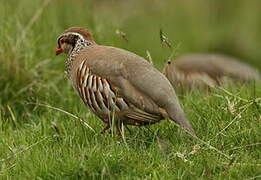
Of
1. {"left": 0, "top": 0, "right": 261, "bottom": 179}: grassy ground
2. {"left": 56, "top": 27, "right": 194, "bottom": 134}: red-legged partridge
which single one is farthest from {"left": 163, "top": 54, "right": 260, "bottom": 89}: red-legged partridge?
{"left": 56, "top": 27, "right": 194, "bottom": 134}: red-legged partridge

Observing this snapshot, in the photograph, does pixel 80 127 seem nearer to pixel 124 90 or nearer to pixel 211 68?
pixel 124 90

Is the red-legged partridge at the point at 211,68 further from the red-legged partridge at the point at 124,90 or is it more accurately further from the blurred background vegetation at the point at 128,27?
the red-legged partridge at the point at 124,90

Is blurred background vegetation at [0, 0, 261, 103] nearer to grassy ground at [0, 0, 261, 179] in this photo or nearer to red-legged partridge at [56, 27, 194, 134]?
grassy ground at [0, 0, 261, 179]

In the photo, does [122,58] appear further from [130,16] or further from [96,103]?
[130,16]

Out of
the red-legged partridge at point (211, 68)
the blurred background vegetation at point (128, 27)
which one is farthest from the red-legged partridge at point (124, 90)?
the red-legged partridge at point (211, 68)

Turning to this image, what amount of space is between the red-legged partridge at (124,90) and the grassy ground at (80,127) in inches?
6.2

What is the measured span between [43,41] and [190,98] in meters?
2.08

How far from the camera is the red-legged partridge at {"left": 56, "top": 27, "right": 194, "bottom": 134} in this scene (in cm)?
465

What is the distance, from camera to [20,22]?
24.6 ft

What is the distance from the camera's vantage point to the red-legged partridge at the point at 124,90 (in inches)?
183

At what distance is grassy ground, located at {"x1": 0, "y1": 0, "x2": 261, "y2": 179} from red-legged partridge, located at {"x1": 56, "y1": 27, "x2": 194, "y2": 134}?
158mm

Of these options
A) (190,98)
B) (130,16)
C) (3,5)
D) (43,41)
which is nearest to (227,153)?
(190,98)

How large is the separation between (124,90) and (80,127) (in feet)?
1.74

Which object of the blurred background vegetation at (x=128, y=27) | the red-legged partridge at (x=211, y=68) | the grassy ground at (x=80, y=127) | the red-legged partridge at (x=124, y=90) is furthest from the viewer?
the red-legged partridge at (x=211, y=68)
